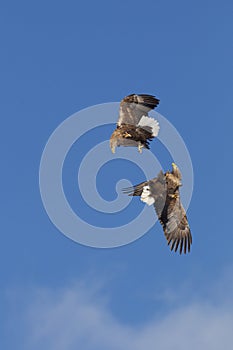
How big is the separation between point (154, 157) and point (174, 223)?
3.58 metres

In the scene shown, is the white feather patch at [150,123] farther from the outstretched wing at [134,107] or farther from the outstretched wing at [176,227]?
the outstretched wing at [176,227]

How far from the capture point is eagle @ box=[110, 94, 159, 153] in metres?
24.3

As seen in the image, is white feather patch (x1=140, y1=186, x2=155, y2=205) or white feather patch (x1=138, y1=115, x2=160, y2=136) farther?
white feather patch (x1=138, y1=115, x2=160, y2=136)

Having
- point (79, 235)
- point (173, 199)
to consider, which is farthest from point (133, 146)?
point (79, 235)

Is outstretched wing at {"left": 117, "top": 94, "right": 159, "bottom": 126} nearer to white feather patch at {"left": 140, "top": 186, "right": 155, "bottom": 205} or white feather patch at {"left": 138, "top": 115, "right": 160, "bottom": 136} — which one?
white feather patch at {"left": 138, "top": 115, "right": 160, "bottom": 136}

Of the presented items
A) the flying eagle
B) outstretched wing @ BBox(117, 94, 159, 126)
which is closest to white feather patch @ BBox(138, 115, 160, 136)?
outstretched wing @ BBox(117, 94, 159, 126)

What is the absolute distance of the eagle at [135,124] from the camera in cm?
2427

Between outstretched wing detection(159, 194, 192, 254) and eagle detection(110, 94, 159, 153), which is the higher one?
eagle detection(110, 94, 159, 153)

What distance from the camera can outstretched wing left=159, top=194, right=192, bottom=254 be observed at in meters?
24.9

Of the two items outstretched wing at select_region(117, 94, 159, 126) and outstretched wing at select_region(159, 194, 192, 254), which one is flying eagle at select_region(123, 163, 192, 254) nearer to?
outstretched wing at select_region(159, 194, 192, 254)

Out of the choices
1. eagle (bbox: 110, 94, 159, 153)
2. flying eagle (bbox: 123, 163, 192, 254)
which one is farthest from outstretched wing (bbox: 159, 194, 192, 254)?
eagle (bbox: 110, 94, 159, 153)

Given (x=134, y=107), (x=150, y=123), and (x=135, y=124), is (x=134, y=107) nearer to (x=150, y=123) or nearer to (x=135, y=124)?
(x=135, y=124)

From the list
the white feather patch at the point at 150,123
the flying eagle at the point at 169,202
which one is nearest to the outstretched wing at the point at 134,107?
the white feather patch at the point at 150,123

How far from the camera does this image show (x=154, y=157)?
2338 centimetres
